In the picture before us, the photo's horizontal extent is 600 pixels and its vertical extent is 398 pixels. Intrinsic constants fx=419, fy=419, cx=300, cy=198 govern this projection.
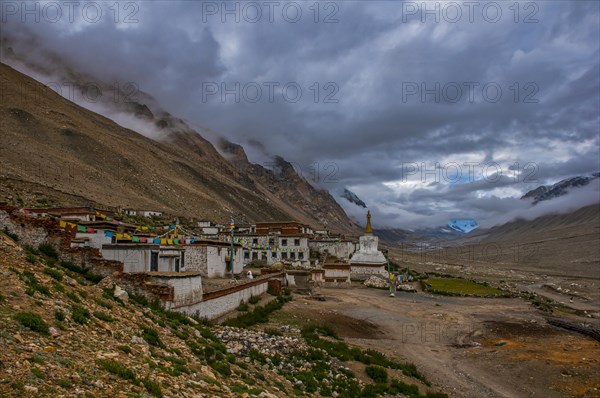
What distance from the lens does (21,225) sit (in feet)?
46.6

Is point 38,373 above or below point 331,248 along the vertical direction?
above

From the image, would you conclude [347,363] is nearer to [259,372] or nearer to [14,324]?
[259,372]

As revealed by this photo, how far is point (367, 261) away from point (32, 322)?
5048 cm

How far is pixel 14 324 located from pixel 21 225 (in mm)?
8306

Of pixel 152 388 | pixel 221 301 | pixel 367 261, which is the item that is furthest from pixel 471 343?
pixel 367 261

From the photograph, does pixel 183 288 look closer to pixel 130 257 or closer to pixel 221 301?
pixel 130 257

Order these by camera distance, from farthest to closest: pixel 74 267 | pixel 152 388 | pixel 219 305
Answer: pixel 219 305 → pixel 74 267 → pixel 152 388

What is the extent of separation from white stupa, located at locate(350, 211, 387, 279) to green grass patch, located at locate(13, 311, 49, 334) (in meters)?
46.3

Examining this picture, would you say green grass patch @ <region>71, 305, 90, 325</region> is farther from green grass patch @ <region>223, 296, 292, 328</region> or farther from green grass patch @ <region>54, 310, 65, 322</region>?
green grass patch @ <region>223, 296, 292, 328</region>

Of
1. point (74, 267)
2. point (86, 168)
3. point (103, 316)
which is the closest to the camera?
point (103, 316)

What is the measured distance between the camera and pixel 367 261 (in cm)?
5575

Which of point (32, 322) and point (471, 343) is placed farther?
point (471, 343)

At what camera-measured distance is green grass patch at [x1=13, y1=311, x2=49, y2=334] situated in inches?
296

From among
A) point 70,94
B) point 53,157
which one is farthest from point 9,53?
point 53,157
